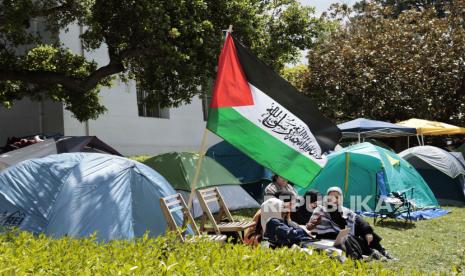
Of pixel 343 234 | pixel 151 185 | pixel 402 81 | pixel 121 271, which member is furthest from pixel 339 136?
pixel 402 81

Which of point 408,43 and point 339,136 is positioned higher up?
point 408,43

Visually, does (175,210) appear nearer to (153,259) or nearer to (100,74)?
(153,259)

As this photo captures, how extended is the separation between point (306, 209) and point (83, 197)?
3502 mm

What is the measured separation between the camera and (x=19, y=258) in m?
3.46

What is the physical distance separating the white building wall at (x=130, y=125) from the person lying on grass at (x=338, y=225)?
11.4 m

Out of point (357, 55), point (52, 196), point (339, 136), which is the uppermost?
point (357, 55)

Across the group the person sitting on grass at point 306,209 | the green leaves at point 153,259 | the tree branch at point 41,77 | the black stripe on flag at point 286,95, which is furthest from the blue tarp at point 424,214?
the green leaves at point 153,259

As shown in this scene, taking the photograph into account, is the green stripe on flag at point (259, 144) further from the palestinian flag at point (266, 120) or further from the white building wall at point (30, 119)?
the white building wall at point (30, 119)

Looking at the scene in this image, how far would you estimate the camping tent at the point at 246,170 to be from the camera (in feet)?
43.3

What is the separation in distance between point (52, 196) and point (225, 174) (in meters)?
4.85

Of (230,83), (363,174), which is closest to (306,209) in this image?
(230,83)

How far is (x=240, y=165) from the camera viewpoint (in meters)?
13.4

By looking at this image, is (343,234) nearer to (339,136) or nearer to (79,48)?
(339,136)

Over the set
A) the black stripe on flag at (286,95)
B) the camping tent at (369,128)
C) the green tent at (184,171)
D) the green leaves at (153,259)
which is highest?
the black stripe on flag at (286,95)
